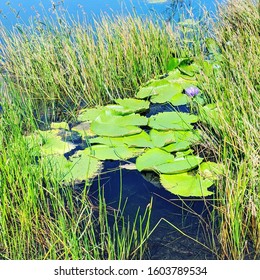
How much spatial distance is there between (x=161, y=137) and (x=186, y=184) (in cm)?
55

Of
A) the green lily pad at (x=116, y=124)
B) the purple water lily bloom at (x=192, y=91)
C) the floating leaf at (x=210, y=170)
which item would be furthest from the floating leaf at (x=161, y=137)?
the purple water lily bloom at (x=192, y=91)

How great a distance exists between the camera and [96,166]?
2.65 m

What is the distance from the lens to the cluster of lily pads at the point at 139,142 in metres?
2.47

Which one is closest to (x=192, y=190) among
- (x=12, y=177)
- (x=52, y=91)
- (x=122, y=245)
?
(x=122, y=245)

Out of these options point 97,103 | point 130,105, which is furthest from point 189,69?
point 97,103

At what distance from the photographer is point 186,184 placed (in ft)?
7.85

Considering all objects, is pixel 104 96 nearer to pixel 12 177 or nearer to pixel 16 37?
pixel 16 37

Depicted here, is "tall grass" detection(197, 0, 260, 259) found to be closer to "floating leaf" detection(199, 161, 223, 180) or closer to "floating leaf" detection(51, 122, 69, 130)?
"floating leaf" detection(199, 161, 223, 180)

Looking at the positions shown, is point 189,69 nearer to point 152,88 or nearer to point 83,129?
point 152,88

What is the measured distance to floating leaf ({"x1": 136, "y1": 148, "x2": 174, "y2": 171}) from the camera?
255cm

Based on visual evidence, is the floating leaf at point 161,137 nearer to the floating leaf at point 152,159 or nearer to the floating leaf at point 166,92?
the floating leaf at point 152,159

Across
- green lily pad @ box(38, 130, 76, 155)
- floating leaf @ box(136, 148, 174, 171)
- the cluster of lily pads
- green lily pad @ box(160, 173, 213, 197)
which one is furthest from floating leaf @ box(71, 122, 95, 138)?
green lily pad @ box(160, 173, 213, 197)

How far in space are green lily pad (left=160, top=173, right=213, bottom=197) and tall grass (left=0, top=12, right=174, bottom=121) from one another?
52.8 inches
